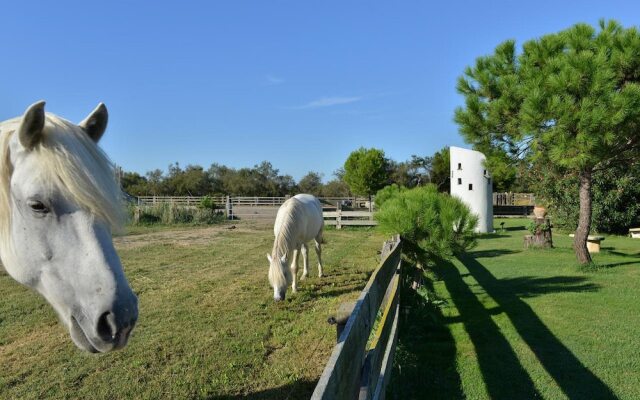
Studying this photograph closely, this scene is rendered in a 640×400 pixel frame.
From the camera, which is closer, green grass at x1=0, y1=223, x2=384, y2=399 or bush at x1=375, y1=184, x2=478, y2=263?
green grass at x1=0, y1=223, x2=384, y2=399

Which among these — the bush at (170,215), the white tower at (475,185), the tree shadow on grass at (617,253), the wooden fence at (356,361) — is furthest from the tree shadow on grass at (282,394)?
the bush at (170,215)

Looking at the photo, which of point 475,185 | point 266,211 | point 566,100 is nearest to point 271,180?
point 266,211

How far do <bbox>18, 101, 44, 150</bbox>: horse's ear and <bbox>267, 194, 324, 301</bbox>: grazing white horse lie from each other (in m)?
5.10

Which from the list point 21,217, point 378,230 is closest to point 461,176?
point 378,230

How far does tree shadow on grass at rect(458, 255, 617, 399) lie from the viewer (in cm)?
379

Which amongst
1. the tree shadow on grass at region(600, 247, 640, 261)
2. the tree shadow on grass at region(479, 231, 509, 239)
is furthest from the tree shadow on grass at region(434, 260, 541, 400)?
the tree shadow on grass at region(479, 231, 509, 239)

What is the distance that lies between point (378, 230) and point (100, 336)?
5794mm

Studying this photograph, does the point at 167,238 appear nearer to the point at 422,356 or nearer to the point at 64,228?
the point at 422,356

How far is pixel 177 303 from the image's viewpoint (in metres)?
6.52

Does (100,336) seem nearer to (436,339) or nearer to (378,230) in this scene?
(436,339)

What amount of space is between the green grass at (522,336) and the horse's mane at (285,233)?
1927 mm

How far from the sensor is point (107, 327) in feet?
4.48

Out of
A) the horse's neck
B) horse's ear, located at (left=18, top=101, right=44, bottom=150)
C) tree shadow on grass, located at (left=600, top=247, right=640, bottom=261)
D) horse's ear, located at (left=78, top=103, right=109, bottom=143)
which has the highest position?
horse's ear, located at (left=78, top=103, right=109, bottom=143)

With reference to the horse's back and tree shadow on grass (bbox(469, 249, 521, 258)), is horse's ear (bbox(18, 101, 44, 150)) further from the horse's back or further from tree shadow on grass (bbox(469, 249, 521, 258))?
tree shadow on grass (bbox(469, 249, 521, 258))
